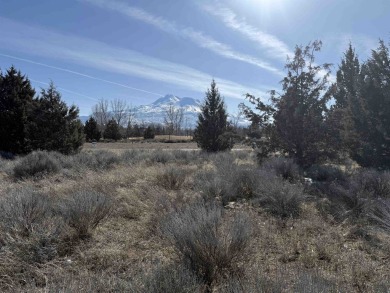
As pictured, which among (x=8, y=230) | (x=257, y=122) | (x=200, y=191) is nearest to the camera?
(x=8, y=230)

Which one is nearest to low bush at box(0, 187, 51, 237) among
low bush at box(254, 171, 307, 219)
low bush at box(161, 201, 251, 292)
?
low bush at box(161, 201, 251, 292)

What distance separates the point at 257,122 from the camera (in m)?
12.9

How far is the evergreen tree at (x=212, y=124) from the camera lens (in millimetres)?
21516

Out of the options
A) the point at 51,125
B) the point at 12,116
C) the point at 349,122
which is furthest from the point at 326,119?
the point at 12,116

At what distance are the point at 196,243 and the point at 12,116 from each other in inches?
863

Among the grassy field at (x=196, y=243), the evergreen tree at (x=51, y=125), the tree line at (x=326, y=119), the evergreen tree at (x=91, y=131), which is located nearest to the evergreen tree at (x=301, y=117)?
the tree line at (x=326, y=119)

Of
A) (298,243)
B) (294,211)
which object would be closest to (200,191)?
(294,211)

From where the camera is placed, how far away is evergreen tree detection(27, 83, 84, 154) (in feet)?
62.0

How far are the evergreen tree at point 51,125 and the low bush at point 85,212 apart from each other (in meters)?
15.4

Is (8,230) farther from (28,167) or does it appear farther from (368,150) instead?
(368,150)

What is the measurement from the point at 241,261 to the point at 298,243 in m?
1.09

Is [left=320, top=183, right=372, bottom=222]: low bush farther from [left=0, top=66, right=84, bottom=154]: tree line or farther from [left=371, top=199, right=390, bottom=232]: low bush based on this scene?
[left=0, top=66, right=84, bottom=154]: tree line

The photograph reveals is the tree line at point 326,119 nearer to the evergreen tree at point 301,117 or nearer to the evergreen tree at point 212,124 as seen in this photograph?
the evergreen tree at point 301,117

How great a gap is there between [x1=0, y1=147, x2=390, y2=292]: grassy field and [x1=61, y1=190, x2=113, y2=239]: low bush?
15 millimetres
